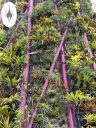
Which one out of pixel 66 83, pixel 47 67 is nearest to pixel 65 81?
pixel 66 83

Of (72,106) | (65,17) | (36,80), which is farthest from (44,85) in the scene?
(65,17)

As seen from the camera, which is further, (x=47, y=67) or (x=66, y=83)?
(x=47, y=67)

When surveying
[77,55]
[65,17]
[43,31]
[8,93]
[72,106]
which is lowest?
[72,106]

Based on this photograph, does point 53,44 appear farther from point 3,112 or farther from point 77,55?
point 3,112

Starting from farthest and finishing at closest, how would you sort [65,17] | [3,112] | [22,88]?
[65,17]
[22,88]
[3,112]

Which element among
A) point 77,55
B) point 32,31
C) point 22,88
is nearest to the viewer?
point 22,88

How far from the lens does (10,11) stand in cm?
770

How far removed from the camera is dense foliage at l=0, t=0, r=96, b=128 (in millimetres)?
6421

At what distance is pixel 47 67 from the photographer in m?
7.47

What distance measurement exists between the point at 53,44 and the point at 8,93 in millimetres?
1925

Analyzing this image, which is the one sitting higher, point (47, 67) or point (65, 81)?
point (47, 67)

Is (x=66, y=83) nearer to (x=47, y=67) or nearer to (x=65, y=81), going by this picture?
(x=65, y=81)

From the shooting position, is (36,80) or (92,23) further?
(92,23)

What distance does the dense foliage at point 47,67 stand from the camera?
6421mm
